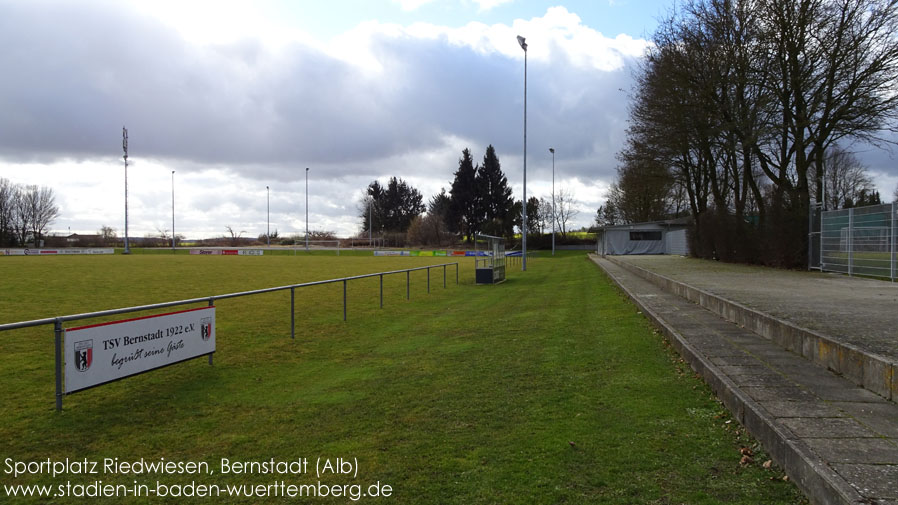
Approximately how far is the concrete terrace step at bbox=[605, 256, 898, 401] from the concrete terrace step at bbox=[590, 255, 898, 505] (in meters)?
0.12

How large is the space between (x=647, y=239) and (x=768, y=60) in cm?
2996

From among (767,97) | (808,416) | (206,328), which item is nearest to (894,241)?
(767,97)

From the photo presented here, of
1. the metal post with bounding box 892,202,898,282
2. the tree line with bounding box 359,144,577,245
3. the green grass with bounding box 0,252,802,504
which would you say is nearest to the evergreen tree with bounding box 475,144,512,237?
the tree line with bounding box 359,144,577,245

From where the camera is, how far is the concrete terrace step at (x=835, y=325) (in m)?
4.45

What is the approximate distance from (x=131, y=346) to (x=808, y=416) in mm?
5916

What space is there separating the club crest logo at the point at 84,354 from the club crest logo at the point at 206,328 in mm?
1648

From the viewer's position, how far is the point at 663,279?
15.0 m

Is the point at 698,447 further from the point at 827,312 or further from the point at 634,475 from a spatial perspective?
the point at 827,312

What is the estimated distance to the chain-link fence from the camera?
1345 cm

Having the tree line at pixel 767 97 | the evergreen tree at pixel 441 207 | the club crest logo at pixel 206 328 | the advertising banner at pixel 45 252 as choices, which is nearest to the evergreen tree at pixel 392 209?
the evergreen tree at pixel 441 207

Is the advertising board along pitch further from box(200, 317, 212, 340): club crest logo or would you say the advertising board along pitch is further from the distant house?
box(200, 317, 212, 340): club crest logo

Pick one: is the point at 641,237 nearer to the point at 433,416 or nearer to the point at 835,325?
the point at 835,325

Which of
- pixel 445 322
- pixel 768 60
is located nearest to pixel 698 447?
pixel 445 322

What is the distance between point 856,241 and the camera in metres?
15.0
